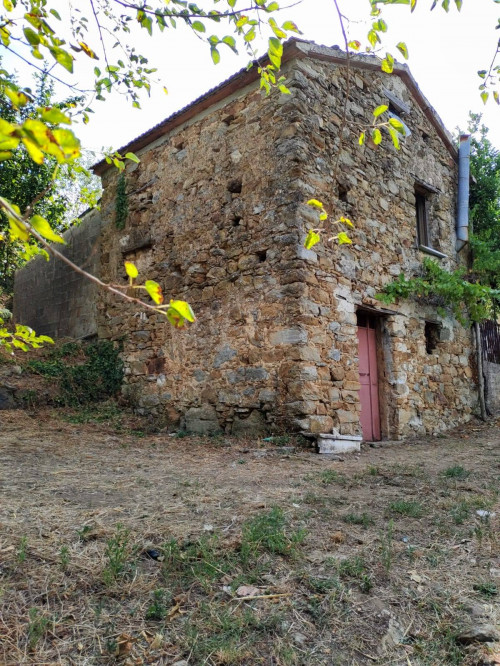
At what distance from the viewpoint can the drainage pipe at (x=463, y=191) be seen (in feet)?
27.9

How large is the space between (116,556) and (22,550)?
0.39 meters

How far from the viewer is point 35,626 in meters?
1.62

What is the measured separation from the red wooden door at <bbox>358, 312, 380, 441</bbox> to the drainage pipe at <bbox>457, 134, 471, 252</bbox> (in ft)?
9.93

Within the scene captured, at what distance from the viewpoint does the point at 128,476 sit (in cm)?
379

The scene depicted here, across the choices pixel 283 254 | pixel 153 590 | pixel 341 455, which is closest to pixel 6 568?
pixel 153 590

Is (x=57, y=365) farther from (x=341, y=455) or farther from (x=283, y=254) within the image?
(x=341, y=455)

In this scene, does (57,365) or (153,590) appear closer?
(153,590)

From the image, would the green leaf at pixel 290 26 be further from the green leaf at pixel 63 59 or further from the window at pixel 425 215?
the window at pixel 425 215

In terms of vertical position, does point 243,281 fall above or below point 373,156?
below

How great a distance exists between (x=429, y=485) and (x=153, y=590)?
256cm

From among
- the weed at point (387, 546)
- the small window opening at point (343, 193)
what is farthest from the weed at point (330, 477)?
the small window opening at point (343, 193)

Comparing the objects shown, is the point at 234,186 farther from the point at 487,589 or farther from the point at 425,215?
the point at 487,589

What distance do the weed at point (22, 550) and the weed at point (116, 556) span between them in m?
0.32

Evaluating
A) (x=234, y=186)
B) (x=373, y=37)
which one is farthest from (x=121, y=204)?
(x=373, y=37)
